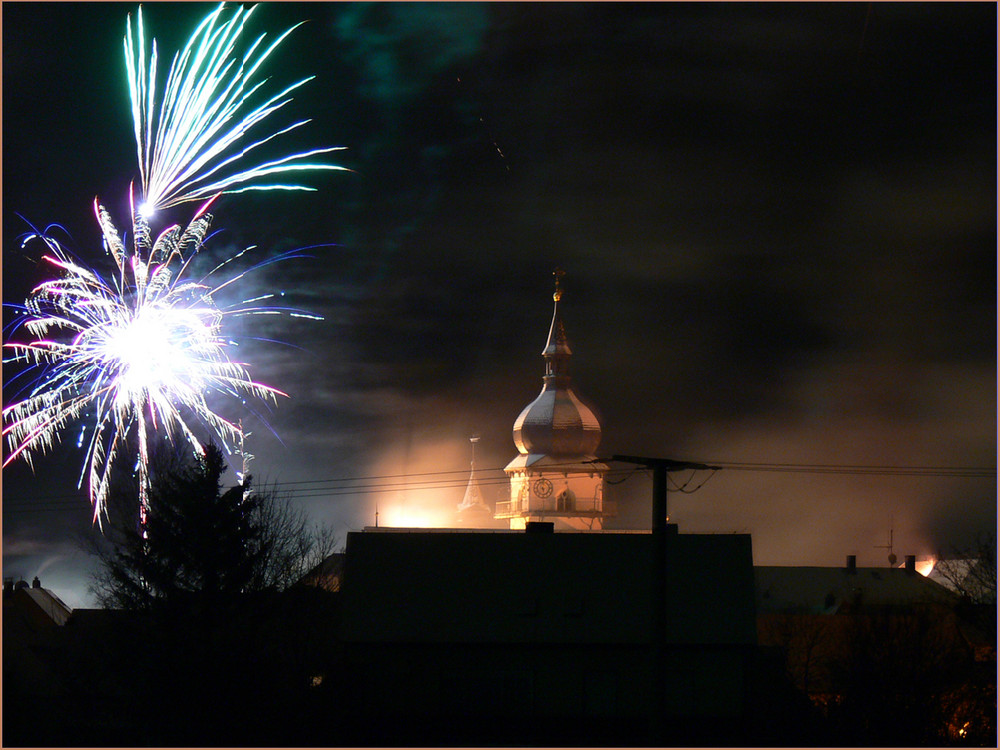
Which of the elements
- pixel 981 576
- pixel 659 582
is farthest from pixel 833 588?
pixel 659 582

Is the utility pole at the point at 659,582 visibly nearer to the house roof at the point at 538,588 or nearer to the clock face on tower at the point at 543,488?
the house roof at the point at 538,588

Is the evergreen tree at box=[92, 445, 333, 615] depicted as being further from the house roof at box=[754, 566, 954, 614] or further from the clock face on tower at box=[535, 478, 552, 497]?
the clock face on tower at box=[535, 478, 552, 497]

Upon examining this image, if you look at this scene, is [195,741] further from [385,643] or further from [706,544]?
[706,544]

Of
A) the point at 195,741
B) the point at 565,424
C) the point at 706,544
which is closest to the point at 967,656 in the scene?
the point at 706,544

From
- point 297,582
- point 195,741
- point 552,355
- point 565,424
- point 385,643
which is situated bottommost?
point 195,741

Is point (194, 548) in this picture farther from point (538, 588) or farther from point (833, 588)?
point (833, 588)

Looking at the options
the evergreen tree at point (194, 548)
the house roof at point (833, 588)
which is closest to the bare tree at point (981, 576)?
the house roof at point (833, 588)

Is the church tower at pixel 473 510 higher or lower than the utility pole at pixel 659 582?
higher
